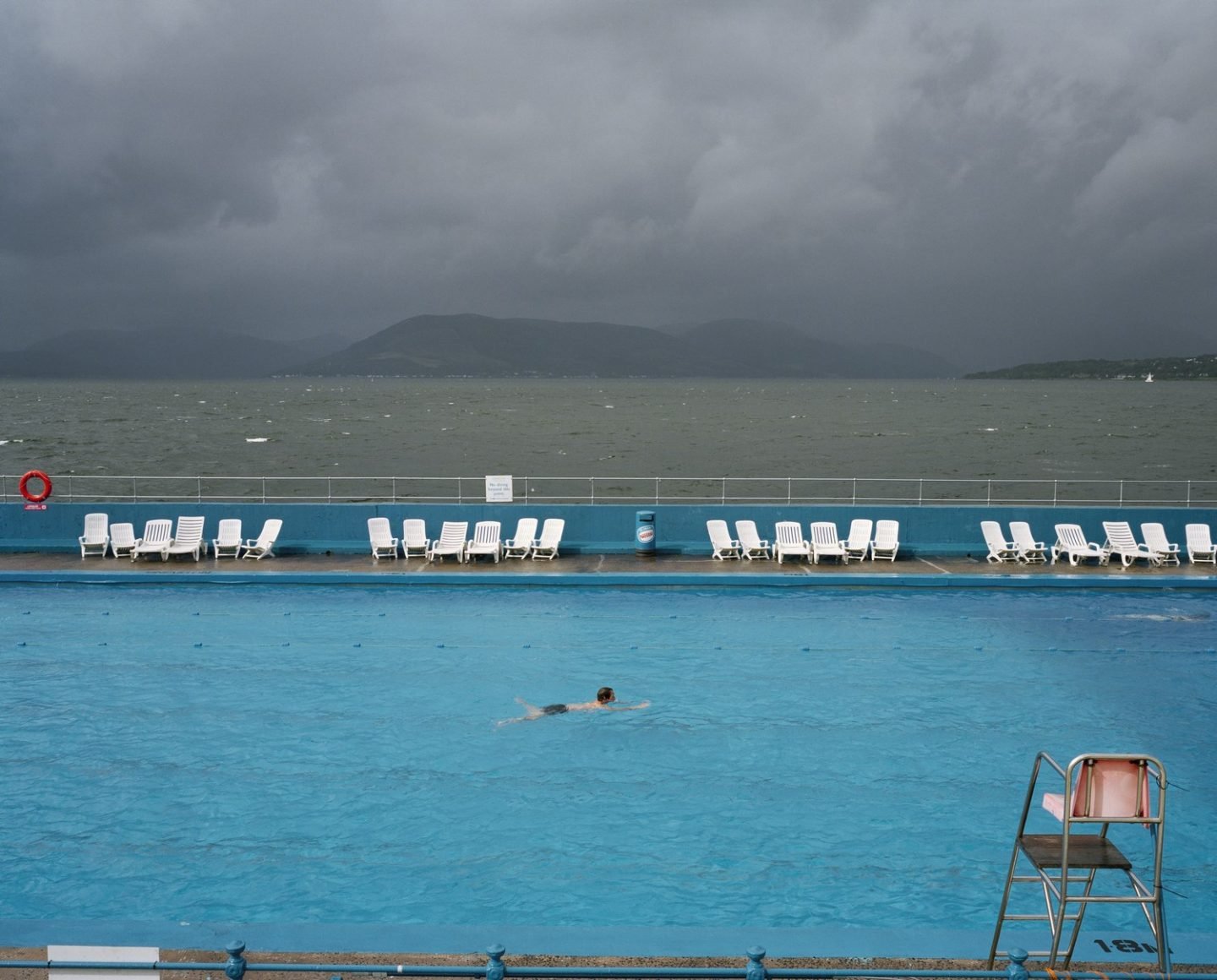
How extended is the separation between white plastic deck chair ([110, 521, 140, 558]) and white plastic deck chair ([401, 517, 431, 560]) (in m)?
5.52

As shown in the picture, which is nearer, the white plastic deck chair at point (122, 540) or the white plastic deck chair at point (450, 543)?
the white plastic deck chair at point (450, 543)

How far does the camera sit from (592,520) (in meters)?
23.2

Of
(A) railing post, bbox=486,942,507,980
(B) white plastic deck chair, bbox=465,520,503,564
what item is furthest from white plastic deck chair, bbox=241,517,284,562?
(A) railing post, bbox=486,942,507,980

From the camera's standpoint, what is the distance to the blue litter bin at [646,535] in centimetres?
2219

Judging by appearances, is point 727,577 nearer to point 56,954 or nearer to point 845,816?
point 845,816

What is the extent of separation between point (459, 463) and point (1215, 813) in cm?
7175

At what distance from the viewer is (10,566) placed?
2103 centimetres

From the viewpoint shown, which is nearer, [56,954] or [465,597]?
[56,954]

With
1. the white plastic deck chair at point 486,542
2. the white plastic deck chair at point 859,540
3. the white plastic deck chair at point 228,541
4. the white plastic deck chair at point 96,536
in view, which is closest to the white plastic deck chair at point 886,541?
the white plastic deck chair at point 859,540

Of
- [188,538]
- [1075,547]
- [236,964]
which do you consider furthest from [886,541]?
[236,964]

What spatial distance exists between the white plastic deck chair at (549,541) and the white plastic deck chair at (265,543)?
5.35 meters

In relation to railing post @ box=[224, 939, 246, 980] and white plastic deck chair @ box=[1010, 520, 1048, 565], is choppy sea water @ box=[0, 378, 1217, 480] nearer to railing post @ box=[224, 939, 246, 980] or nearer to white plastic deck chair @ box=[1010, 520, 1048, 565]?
white plastic deck chair @ box=[1010, 520, 1048, 565]

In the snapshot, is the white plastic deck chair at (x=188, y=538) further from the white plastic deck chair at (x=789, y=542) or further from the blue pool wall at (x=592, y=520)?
the white plastic deck chair at (x=789, y=542)

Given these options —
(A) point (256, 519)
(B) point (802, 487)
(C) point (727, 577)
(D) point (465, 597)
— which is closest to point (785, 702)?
(C) point (727, 577)
